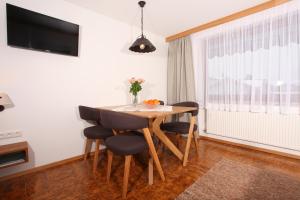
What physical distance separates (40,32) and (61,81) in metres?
0.66

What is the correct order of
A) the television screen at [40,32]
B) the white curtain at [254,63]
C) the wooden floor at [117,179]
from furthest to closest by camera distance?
the white curtain at [254,63] → the television screen at [40,32] → the wooden floor at [117,179]

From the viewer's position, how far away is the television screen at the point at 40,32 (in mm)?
1781

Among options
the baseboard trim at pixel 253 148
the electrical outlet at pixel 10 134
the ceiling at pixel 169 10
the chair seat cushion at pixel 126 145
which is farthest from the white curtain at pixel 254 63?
the electrical outlet at pixel 10 134

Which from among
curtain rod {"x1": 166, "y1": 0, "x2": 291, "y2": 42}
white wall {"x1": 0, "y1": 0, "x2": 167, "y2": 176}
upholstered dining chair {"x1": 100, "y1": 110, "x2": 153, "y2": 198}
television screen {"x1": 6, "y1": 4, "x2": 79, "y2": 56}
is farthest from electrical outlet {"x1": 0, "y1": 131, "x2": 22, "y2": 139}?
curtain rod {"x1": 166, "y1": 0, "x2": 291, "y2": 42}

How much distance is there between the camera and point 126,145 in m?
1.52

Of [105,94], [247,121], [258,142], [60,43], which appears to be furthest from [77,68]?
[258,142]

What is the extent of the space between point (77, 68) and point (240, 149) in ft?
10.0

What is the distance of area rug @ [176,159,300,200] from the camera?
1503mm

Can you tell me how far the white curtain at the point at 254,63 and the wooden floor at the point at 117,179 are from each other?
0.85 meters

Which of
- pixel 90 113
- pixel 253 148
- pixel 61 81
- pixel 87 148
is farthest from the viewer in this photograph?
pixel 253 148

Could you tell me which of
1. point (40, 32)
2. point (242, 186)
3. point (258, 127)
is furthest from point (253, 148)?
point (40, 32)

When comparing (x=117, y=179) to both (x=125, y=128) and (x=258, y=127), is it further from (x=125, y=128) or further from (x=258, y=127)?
(x=258, y=127)

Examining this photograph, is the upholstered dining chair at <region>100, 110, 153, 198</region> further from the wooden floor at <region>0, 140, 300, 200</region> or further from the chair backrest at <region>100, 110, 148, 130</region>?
the wooden floor at <region>0, 140, 300, 200</region>

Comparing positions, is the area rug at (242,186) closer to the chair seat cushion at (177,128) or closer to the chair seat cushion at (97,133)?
the chair seat cushion at (177,128)
